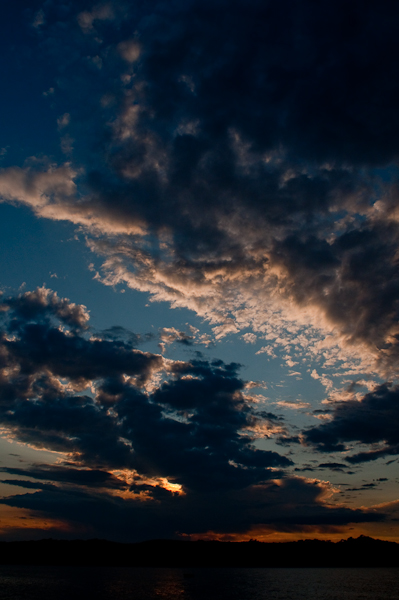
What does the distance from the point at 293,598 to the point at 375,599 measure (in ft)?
92.5

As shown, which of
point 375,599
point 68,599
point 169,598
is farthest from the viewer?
point 375,599

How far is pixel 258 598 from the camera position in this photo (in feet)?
369

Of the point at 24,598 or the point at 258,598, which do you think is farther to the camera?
the point at 258,598

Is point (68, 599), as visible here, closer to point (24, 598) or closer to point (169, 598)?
point (24, 598)

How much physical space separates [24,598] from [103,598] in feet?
71.0

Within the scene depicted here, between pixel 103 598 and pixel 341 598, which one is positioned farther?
pixel 341 598

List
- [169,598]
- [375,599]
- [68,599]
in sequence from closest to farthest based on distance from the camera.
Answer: [68,599] < [169,598] < [375,599]

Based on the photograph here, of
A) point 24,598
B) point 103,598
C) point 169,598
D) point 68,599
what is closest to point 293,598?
point 169,598

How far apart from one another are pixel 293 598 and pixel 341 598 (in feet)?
59.0

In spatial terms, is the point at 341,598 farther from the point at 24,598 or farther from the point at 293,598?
the point at 24,598

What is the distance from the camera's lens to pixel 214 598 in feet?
367

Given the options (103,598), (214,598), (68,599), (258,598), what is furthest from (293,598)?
(68,599)

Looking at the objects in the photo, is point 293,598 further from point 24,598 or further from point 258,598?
point 24,598

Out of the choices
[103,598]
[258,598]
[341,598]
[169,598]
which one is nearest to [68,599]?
→ [103,598]
